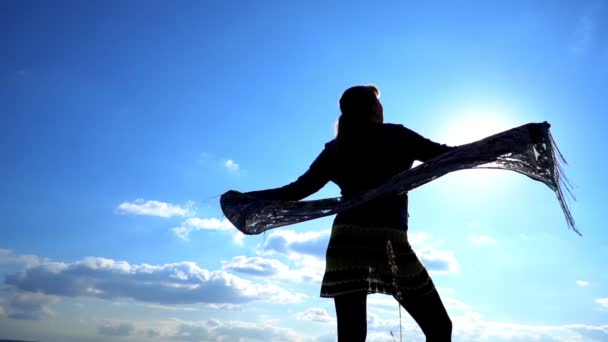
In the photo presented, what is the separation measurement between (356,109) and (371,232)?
0.80 m

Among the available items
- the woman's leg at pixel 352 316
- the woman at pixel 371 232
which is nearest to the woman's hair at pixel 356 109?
the woman at pixel 371 232

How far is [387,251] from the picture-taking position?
3076 mm

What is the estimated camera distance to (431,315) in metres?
3.00

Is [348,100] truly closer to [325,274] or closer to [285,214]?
[285,214]

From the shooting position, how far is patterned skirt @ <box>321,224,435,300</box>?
305 cm

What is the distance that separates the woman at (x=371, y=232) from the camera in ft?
9.86

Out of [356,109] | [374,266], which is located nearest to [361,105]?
[356,109]

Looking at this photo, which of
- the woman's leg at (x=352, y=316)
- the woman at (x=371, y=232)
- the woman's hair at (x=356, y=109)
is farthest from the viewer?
the woman's hair at (x=356, y=109)

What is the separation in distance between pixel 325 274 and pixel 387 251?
40 centimetres

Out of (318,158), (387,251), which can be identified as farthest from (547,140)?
(318,158)

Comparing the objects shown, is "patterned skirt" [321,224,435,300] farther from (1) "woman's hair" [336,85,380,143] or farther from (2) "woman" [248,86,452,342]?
(1) "woman's hair" [336,85,380,143]

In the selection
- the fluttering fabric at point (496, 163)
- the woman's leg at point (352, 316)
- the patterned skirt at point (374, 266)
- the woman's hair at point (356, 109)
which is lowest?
the woman's leg at point (352, 316)

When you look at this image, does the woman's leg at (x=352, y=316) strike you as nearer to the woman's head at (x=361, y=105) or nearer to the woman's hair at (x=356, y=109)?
the woman's hair at (x=356, y=109)

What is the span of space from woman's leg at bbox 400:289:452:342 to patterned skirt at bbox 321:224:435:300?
37 mm
